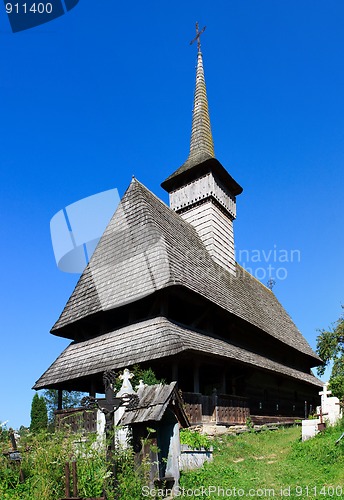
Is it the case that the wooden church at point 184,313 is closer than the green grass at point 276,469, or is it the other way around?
the green grass at point 276,469

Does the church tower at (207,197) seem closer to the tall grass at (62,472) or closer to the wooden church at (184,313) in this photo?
the wooden church at (184,313)

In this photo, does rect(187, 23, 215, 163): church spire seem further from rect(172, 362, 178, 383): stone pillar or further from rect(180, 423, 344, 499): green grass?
rect(180, 423, 344, 499): green grass

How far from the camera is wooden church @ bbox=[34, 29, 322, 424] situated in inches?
587

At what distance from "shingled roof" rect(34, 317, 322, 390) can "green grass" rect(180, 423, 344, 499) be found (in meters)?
2.84

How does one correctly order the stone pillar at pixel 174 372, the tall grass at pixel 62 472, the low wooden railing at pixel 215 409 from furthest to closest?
the stone pillar at pixel 174 372 → the low wooden railing at pixel 215 409 → the tall grass at pixel 62 472

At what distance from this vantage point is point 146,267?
1619 centimetres

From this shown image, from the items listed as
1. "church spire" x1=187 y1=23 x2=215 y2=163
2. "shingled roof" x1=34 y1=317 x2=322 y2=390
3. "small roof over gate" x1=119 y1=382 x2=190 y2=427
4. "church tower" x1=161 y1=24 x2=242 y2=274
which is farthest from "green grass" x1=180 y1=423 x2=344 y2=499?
"church spire" x1=187 y1=23 x2=215 y2=163

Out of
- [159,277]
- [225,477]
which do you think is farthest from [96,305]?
[225,477]

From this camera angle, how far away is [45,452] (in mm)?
7414

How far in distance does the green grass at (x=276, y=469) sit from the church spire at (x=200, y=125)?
47.1 feet

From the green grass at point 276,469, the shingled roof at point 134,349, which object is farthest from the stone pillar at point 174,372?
the green grass at point 276,469

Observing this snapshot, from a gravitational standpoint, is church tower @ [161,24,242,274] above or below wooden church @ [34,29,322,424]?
above

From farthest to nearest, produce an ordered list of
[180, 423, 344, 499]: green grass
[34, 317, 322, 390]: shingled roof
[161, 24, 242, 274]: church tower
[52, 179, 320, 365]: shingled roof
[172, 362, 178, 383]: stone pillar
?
[161, 24, 242, 274]: church tower
[52, 179, 320, 365]: shingled roof
[172, 362, 178, 383]: stone pillar
[34, 317, 322, 390]: shingled roof
[180, 423, 344, 499]: green grass

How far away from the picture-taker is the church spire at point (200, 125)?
25.0 m
